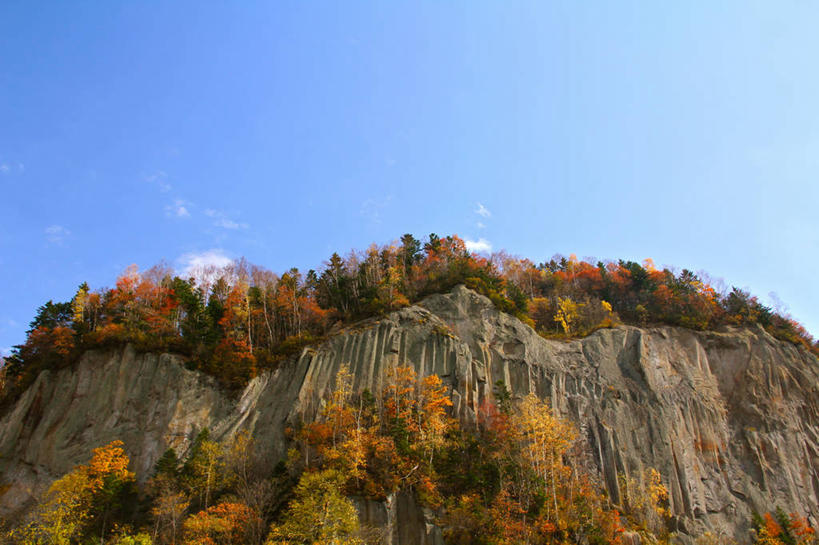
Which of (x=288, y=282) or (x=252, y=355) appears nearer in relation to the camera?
(x=252, y=355)

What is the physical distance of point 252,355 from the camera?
1746 inches

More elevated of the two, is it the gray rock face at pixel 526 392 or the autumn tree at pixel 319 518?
the gray rock face at pixel 526 392

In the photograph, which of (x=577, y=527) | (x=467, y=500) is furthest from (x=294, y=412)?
(x=577, y=527)

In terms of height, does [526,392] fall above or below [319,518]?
above

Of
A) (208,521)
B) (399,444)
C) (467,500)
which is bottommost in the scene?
(208,521)

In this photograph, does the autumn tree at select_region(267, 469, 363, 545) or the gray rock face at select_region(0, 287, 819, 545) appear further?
the gray rock face at select_region(0, 287, 819, 545)

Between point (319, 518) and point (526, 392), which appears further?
point (526, 392)

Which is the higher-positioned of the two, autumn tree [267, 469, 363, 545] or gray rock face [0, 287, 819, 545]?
gray rock face [0, 287, 819, 545]

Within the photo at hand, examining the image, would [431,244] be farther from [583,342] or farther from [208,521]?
[208,521]

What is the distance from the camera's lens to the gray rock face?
39.8 m

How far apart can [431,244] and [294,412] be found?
31.6m

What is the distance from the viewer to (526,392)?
44.3 meters

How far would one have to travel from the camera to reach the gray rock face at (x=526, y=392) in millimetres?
39750

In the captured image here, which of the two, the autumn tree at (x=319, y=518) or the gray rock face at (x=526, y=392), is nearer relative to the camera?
the autumn tree at (x=319, y=518)
